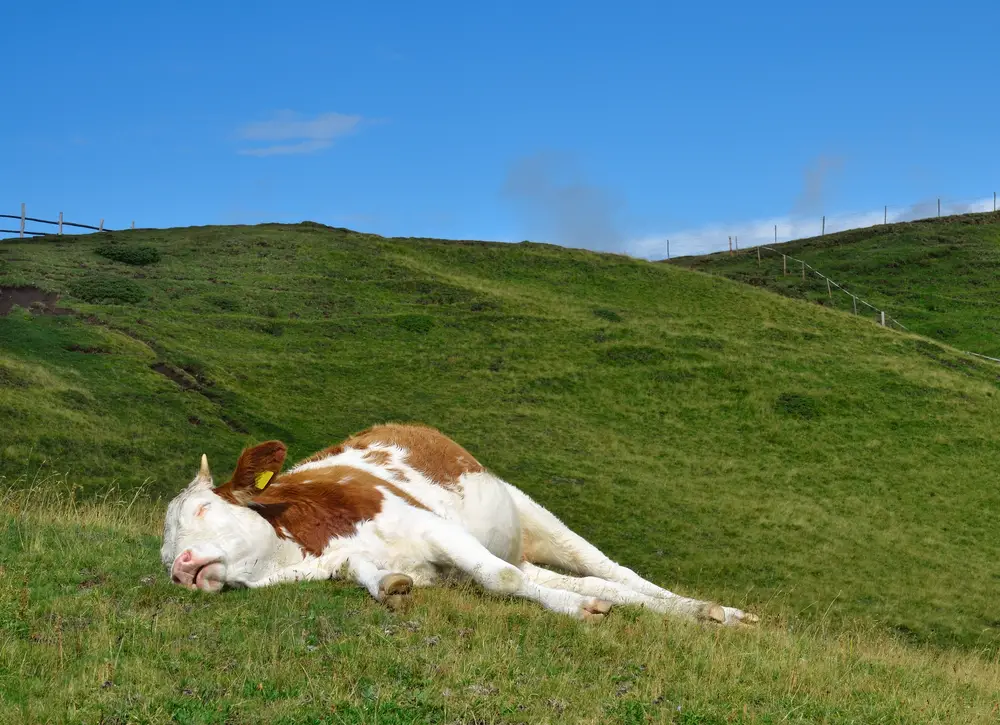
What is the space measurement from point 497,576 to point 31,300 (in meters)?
29.1

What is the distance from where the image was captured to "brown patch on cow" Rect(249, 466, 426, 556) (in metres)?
7.43

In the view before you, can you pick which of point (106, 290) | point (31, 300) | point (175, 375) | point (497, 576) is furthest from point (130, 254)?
point (497, 576)

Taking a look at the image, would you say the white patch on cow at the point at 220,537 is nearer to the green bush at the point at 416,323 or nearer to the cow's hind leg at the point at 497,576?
the cow's hind leg at the point at 497,576

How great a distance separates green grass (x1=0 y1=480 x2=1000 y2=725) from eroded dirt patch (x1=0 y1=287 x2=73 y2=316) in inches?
967

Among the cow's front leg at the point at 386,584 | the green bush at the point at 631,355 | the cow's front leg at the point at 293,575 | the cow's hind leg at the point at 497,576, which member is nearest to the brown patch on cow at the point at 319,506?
the cow's front leg at the point at 293,575

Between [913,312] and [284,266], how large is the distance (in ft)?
130

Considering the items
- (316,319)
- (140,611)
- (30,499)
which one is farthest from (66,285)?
(140,611)

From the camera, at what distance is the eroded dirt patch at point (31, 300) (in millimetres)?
29375

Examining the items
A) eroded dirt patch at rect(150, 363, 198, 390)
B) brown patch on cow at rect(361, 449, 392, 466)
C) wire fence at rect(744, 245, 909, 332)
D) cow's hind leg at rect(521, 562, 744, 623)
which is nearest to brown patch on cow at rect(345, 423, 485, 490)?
brown patch on cow at rect(361, 449, 392, 466)

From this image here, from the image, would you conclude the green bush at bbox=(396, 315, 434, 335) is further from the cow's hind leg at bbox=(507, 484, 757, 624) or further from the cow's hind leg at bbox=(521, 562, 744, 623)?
the cow's hind leg at bbox=(521, 562, 744, 623)

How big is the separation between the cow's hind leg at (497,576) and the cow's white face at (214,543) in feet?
4.30

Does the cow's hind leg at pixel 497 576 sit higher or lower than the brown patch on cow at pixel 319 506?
lower

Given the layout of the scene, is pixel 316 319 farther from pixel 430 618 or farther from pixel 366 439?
pixel 430 618

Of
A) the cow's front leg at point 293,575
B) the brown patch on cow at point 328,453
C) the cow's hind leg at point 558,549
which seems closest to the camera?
the cow's front leg at point 293,575
